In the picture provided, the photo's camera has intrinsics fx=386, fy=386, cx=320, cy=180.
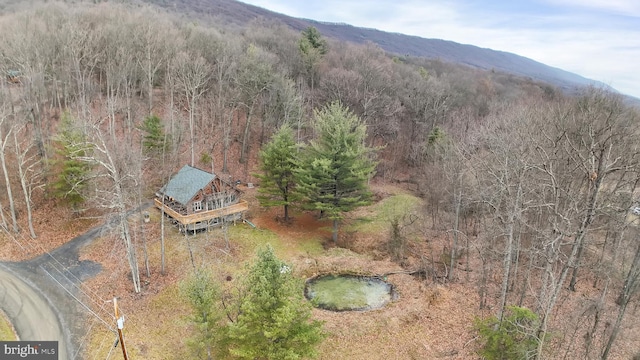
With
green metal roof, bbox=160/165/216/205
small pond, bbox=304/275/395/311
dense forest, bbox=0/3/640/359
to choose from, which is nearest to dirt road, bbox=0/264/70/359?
dense forest, bbox=0/3/640/359

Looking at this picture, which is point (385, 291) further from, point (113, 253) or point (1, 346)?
point (1, 346)

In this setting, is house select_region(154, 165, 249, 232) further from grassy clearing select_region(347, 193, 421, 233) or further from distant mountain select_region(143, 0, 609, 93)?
distant mountain select_region(143, 0, 609, 93)

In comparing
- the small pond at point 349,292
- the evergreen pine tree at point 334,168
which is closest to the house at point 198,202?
the evergreen pine tree at point 334,168

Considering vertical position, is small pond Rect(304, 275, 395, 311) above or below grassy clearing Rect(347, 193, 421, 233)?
below

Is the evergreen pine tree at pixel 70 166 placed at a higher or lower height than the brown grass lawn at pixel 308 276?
higher

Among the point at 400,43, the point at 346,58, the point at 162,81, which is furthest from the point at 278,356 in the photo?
the point at 400,43

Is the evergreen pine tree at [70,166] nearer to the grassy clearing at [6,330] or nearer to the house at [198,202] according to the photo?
the house at [198,202]

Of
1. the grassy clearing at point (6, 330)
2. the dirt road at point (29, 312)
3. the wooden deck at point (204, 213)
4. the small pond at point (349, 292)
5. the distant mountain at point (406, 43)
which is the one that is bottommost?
the dirt road at point (29, 312)
